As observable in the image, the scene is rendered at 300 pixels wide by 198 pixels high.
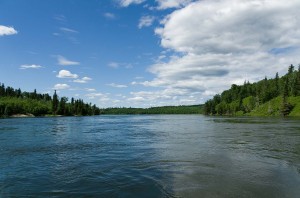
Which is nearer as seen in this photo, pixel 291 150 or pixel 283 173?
pixel 283 173

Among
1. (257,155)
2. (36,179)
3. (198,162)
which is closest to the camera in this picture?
(36,179)

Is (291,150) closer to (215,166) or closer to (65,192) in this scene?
(215,166)

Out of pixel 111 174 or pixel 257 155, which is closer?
pixel 111 174

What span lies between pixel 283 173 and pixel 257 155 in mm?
8288

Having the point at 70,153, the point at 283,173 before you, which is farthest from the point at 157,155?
the point at 283,173

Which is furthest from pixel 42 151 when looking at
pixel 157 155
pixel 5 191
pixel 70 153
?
pixel 5 191

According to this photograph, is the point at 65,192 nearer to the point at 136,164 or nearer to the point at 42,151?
the point at 136,164

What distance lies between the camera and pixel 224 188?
1700 centimetres

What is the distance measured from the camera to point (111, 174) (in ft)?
69.2

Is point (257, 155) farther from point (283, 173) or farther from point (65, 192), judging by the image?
point (65, 192)

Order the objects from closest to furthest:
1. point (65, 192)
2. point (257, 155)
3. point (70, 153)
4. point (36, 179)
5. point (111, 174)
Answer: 1. point (65, 192)
2. point (36, 179)
3. point (111, 174)
4. point (257, 155)
5. point (70, 153)

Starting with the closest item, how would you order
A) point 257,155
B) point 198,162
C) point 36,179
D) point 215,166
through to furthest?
point 36,179 < point 215,166 < point 198,162 < point 257,155

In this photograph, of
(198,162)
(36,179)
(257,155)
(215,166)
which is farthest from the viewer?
(257,155)

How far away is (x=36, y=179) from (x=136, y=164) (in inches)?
326
